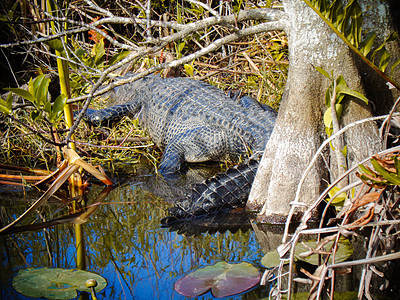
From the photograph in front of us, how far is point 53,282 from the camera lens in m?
1.97

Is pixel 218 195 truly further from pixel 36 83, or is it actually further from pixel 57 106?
pixel 36 83

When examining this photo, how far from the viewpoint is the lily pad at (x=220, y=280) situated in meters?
1.87

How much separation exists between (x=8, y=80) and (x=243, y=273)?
5.03m

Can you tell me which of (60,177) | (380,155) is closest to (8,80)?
(60,177)

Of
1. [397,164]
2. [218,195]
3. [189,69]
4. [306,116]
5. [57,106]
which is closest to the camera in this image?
[397,164]

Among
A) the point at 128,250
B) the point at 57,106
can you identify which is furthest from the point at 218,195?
the point at 57,106

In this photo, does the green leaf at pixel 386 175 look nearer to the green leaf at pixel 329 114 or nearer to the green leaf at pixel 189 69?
the green leaf at pixel 329 114

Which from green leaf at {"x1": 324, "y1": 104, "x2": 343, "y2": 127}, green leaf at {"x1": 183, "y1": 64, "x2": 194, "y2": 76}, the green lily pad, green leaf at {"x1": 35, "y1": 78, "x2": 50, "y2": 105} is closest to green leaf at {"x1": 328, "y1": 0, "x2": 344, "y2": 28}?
green leaf at {"x1": 324, "y1": 104, "x2": 343, "y2": 127}

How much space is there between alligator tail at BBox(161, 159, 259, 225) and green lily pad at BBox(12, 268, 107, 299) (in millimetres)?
806

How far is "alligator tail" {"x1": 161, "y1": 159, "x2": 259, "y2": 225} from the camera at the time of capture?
2836mm

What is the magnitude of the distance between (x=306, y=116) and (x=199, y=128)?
176cm

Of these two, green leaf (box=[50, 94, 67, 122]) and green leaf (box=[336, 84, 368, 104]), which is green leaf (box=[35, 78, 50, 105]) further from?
green leaf (box=[336, 84, 368, 104])

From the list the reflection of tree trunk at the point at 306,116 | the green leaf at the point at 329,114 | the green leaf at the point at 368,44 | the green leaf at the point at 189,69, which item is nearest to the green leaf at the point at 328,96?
the green leaf at the point at 329,114

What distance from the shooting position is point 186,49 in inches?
243
